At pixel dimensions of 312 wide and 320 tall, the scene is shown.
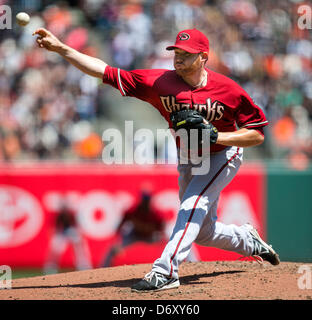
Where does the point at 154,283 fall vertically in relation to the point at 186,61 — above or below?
below

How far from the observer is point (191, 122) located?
454 cm

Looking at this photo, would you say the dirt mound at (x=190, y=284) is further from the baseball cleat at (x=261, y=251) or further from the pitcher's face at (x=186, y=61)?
the pitcher's face at (x=186, y=61)

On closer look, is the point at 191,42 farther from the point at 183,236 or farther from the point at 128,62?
the point at 128,62

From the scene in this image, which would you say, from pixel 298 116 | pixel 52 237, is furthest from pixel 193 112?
pixel 298 116

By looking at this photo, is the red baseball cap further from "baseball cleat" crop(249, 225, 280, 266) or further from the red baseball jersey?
"baseball cleat" crop(249, 225, 280, 266)

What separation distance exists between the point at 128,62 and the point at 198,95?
21.2 feet

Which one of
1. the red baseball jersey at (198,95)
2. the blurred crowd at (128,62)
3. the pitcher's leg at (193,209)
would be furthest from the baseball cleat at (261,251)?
the blurred crowd at (128,62)

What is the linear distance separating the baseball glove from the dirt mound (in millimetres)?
1230

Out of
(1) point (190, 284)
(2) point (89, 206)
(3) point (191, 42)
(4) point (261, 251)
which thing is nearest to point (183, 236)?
(1) point (190, 284)

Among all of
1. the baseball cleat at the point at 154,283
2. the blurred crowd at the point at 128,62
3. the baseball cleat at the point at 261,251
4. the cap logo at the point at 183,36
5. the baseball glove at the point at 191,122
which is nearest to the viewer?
the baseball glove at the point at 191,122

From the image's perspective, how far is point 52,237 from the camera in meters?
9.40

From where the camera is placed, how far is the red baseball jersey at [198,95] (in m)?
4.87

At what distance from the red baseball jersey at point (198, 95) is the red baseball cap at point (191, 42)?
11.1 inches
